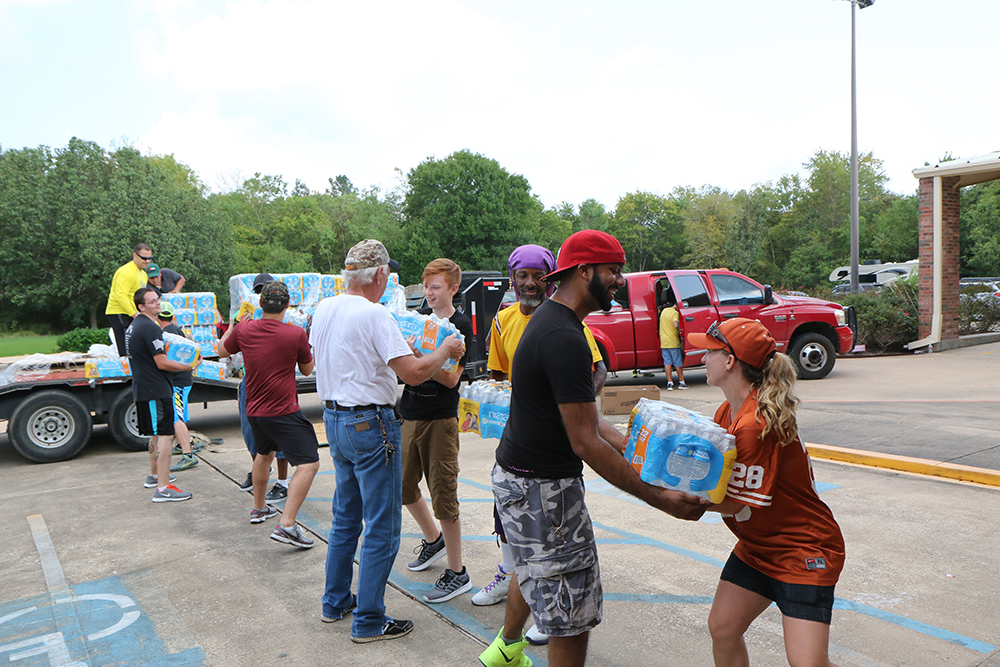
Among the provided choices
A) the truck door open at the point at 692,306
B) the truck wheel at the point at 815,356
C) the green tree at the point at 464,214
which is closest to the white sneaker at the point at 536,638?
the truck door open at the point at 692,306

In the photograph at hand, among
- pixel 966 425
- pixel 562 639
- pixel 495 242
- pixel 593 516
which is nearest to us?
pixel 562 639

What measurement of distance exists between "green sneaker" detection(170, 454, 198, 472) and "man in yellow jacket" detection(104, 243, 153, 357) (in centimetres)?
198

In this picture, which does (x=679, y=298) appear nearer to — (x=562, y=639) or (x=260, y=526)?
(x=260, y=526)

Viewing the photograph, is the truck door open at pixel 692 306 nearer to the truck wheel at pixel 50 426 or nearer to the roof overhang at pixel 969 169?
the roof overhang at pixel 969 169

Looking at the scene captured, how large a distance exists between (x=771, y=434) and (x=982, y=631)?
7.40 feet

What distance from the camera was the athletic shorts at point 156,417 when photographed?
6738mm

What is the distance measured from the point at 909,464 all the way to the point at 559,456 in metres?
5.67

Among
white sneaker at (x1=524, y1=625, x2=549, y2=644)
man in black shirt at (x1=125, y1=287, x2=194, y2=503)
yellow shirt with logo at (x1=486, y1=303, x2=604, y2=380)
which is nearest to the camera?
white sneaker at (x1=524, y1=625, x2=549, y2=644)

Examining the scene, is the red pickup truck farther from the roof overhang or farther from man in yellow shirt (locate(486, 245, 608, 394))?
man in yellow shirt (locate(486, 245, 608, 394))

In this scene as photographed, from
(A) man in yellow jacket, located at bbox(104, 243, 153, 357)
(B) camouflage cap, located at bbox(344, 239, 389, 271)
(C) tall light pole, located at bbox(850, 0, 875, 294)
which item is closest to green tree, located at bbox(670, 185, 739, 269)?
(C) tall light pole, located at bbox(850, 0, 875, 294)

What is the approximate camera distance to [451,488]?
4344 mm

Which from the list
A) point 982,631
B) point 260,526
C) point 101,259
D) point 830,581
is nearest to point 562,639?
point 830,581

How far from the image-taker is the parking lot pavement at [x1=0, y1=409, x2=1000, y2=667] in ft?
12.1

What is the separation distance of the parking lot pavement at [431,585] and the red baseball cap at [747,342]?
172 centimetres
